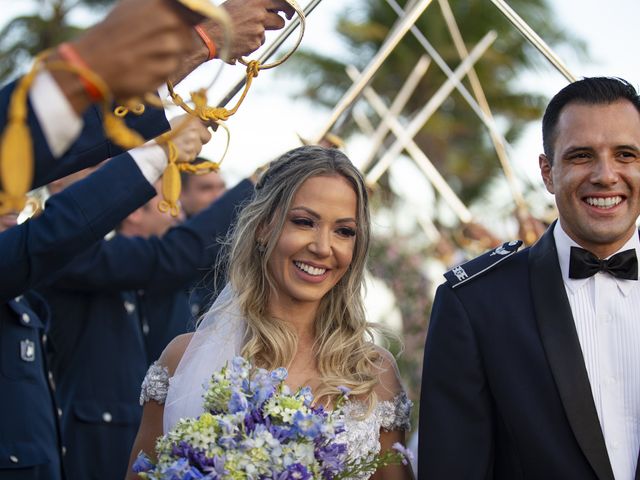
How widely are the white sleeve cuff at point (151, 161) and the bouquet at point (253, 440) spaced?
127cm

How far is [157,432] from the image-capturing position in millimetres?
3949

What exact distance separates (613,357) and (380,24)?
22.2 meters

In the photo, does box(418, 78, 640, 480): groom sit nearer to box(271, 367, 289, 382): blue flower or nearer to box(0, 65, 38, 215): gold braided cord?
box(271, 367, 289, 382): blue flower

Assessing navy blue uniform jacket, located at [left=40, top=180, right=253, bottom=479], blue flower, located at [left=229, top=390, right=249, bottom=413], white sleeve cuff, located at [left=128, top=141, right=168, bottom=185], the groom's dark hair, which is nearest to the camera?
blue flower, located at [left=229, top=390, right=249, bottom=413]

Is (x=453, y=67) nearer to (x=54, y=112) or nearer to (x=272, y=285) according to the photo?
(x=272, y=285)

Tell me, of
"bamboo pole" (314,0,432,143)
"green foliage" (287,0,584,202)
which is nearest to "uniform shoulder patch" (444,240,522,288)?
"bamboo pole" (314,0,432,143)

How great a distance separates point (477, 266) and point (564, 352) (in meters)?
0.50

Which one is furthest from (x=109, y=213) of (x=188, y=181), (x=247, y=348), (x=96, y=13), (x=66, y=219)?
(x=96, y=13)

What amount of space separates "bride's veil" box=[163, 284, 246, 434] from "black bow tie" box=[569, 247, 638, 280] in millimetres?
1360

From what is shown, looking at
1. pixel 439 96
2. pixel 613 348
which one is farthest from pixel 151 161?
pixel 439 96

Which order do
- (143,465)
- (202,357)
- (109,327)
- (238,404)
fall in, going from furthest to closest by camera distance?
(109,327) < (202,357) < (143,465) < (238,404)

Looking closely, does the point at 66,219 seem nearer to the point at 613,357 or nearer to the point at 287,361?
the point at 287,361

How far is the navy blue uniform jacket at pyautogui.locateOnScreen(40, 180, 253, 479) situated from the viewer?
5074 mm

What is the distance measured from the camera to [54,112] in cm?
175
